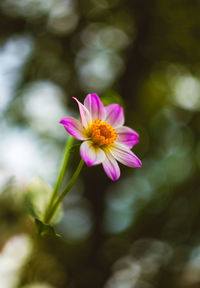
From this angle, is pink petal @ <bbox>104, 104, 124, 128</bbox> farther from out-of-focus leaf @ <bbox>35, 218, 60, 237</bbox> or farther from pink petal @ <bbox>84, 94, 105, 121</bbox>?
out-of-focus leaf @ <bbox>35, 218, 60, 237</bbox>

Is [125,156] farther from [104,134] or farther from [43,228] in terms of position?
[43,228]

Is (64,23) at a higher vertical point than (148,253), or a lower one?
higher

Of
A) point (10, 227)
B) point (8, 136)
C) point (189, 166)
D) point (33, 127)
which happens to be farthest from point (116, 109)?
point (189, 166)

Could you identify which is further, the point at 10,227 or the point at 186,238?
the point at 186,238

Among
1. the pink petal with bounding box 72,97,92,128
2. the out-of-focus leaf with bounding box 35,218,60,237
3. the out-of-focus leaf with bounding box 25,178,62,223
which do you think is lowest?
the out-of-focus leaf with bounding box 35,218,60,237

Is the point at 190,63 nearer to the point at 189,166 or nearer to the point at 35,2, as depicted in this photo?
the point at 189,166

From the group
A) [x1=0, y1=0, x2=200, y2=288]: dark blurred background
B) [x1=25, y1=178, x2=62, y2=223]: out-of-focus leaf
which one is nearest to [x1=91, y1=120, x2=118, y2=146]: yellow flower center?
[x1=25, y1=178, x2=62, y2=223]: out-of-focus leaf

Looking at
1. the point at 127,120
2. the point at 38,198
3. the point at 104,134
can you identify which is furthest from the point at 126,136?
the point at 127,120
